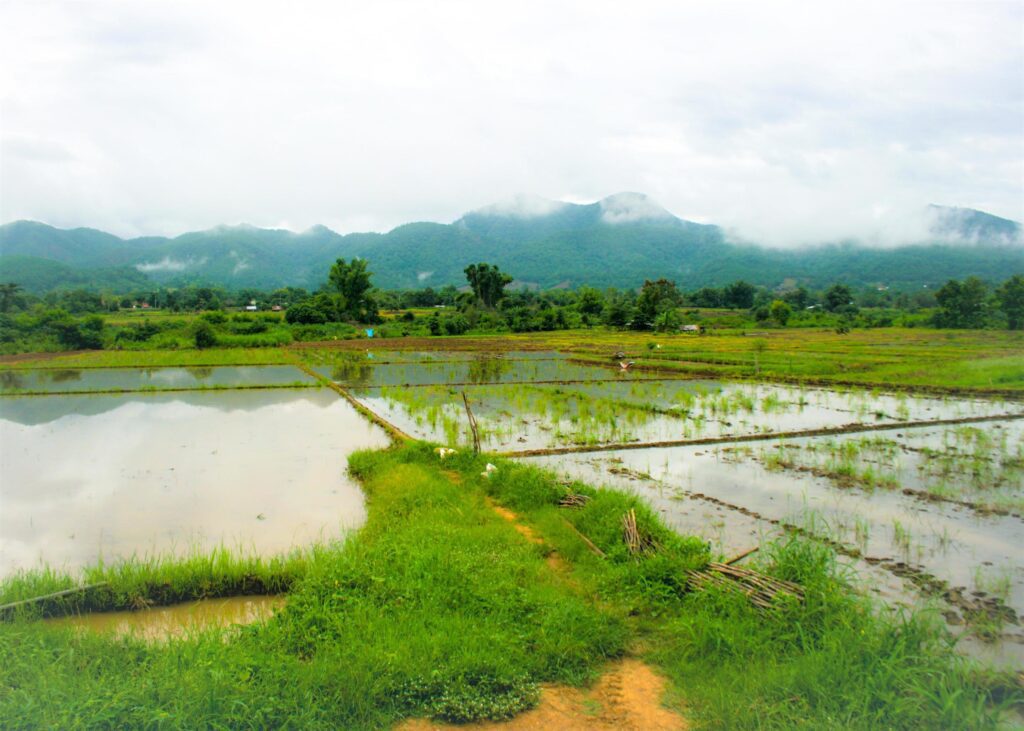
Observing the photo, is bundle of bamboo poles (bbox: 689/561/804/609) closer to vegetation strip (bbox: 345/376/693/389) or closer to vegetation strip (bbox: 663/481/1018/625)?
vegetation strip (bbox: 663/481/1018/625)

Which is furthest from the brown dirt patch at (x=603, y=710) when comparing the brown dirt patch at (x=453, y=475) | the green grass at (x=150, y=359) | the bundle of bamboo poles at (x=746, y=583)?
the green grass at (x=150, y=359)

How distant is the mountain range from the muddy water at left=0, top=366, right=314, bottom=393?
3797 inches

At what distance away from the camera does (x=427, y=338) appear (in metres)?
36.5

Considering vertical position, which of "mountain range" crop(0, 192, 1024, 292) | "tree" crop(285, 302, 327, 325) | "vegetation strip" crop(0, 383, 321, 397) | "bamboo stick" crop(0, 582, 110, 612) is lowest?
"vegetation strip" crop(0, 383, 321, 397)

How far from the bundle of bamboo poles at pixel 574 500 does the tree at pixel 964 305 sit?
36.2 m

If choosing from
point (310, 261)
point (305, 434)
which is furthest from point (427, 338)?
point (310, 261)

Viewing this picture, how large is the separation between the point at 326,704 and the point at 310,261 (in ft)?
586

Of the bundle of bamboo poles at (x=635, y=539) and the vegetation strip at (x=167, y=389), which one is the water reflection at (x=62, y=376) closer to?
the vegetation strip at (x=167, y=389)

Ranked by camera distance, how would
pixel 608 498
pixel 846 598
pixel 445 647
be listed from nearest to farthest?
1. pixel 445 647
2. pixel 846 598
3. pixel 608 498

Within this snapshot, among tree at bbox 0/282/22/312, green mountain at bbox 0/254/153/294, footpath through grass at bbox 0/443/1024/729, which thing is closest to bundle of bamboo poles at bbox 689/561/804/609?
footpath through grass at bbox 0/443/1024/729

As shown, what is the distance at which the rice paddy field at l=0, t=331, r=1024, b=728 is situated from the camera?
3.17 metres

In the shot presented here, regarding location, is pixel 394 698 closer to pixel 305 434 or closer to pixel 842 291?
pixel 305 434

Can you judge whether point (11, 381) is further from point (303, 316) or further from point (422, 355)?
point (303, 316)

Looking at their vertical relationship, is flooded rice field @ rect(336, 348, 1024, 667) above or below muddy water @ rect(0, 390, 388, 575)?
above
